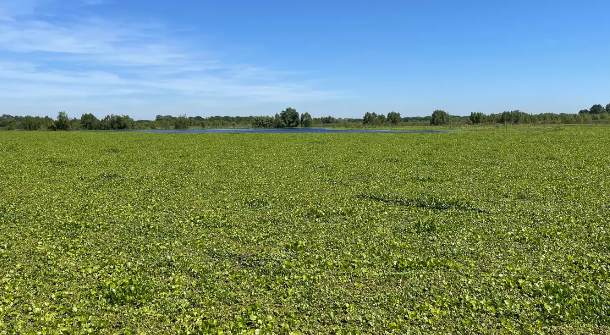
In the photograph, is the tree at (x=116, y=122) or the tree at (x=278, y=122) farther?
the tree at (x=278, y=122)

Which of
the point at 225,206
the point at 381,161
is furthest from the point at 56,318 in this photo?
the point at 381,161

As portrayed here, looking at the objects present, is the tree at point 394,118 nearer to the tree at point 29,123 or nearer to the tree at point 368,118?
the tree at point 368,118

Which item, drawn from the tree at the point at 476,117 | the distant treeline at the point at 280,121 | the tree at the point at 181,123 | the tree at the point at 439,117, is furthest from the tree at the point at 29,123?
the tree at the point at 476,117

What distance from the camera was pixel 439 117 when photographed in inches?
5586

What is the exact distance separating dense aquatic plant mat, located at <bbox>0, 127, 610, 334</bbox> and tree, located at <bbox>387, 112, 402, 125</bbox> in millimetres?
142761

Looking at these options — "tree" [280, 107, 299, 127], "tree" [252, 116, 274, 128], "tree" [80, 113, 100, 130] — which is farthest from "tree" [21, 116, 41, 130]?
"tree" [280, 107, 299, 127]

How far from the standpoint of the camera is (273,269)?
8.12 m

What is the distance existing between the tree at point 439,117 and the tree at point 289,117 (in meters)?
55.4

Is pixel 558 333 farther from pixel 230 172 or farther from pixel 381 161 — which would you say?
pixel 381 161

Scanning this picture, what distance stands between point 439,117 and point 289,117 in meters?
59.7

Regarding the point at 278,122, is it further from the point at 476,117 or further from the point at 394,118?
the point at 476,117

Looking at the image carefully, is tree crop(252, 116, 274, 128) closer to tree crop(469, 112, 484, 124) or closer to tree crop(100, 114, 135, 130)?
tree crop(100, 114, 135, 130)

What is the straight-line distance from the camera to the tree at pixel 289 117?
6373 inches

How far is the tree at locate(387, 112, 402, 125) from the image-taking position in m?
157
